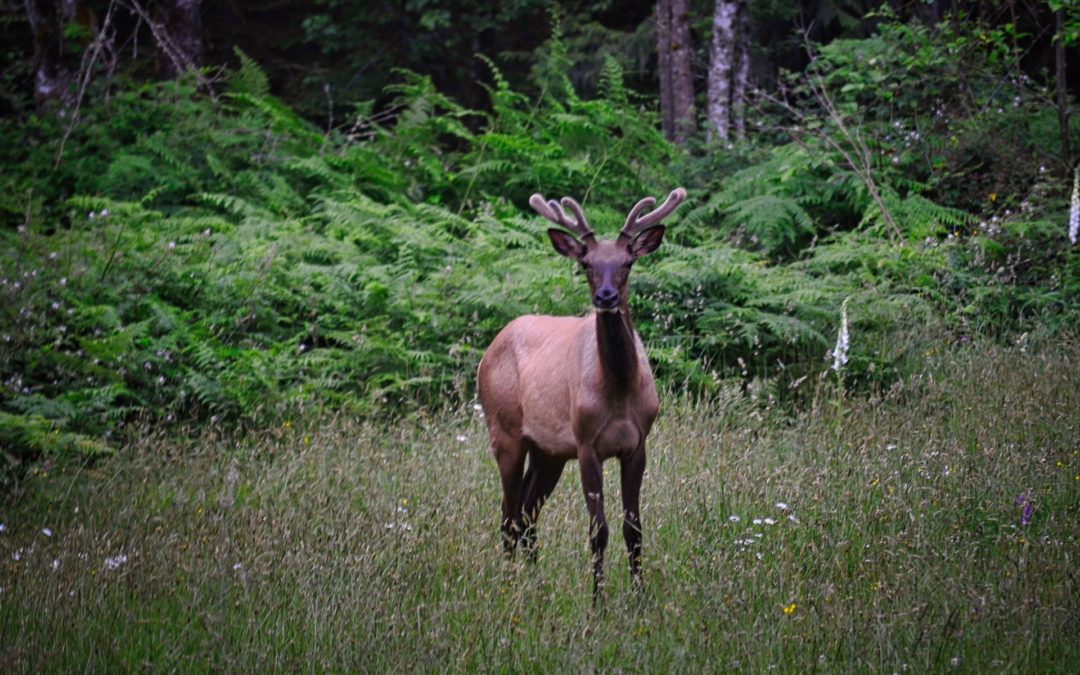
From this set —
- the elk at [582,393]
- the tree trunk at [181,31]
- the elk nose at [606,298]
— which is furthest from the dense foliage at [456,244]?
the elk nose at [606,298]

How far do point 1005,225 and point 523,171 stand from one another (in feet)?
17.2

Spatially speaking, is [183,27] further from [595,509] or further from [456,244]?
[595,509]

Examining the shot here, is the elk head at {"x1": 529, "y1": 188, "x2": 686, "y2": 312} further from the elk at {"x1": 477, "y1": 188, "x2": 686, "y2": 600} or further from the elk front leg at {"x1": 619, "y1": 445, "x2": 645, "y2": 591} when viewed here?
the elk front leg at {"x1": 619, "y1": 445, "x2": 645, "y2": 591}

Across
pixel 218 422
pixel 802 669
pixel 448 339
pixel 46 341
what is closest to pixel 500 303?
pixel 448 339

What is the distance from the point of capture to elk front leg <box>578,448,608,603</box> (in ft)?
17.0

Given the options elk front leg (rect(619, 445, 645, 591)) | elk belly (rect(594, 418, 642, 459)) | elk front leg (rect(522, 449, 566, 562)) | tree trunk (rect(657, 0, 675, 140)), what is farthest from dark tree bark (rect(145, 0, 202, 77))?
elk front leg (rect(619, 445, 645, 591))

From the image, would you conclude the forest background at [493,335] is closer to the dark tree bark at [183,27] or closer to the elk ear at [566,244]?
the dark tree bark at [183,27]

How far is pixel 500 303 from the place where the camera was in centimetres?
910

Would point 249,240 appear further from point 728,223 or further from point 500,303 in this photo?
point 728,223

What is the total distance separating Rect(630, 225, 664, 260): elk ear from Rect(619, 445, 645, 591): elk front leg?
1010 millimetres

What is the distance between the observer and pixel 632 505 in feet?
17.5

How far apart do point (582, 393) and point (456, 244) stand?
568cm

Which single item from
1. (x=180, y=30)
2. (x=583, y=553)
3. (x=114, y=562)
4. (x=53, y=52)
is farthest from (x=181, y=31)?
(x=583, y=553)

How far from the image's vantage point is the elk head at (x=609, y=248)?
17.3 ft
